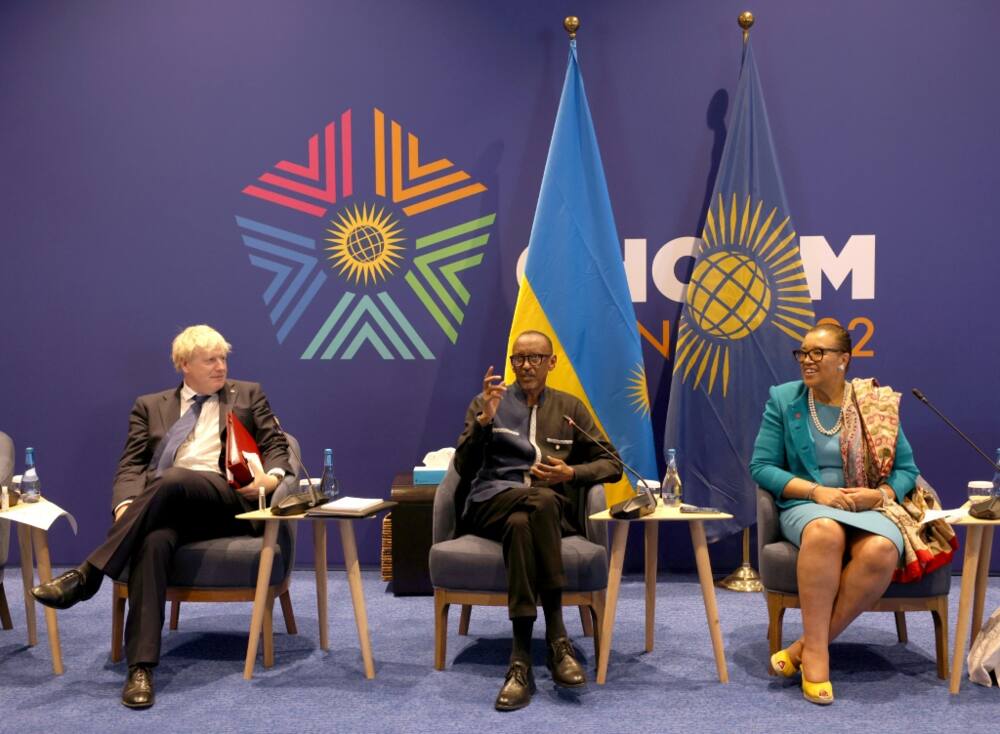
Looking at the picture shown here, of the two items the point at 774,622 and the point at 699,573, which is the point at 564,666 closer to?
the point at 699,573

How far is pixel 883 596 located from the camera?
3242 millimetres

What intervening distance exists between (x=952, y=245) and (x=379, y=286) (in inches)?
112

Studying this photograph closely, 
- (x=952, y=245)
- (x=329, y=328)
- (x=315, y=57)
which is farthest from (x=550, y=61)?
(x=952, y=245)

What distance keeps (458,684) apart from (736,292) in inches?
90.0

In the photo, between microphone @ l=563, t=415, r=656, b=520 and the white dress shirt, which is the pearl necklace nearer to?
microphone @ l=563, t=415, r=656, b=520

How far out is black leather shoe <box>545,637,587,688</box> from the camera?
10.3ft

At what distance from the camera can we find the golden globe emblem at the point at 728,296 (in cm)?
455

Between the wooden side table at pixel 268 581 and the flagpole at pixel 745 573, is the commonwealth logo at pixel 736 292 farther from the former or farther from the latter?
the wooden side table at pixel 268 581

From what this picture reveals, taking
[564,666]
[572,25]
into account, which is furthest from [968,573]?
[572,25]

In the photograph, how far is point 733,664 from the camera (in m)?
3.46

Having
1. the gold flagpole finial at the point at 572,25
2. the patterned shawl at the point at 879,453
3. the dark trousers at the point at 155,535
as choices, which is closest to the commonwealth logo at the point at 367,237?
the gold flagpole finial at the point at 572,25

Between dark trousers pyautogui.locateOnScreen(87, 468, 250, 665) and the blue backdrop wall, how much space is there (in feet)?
4.81

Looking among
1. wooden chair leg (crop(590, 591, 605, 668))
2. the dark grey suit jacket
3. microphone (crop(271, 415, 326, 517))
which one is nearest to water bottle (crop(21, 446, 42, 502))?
the dark grey suit jacket

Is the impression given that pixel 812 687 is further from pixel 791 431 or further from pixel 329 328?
pixel 329 328
